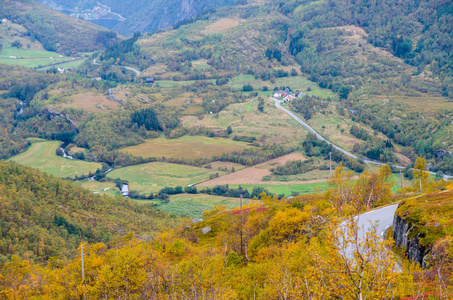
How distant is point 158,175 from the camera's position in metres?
152

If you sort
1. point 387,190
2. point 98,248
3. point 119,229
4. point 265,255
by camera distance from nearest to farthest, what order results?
point 265,255, point 98,248, point 387,190, point 119,229

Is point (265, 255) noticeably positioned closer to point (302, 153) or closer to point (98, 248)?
point (98, 248)

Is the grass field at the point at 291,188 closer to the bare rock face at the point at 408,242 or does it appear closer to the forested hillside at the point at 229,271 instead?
the forested hillside at the point at 229,271

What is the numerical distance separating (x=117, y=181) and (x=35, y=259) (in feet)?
249

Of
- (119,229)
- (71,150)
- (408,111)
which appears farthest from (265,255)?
(408,111)

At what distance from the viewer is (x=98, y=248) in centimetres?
6644

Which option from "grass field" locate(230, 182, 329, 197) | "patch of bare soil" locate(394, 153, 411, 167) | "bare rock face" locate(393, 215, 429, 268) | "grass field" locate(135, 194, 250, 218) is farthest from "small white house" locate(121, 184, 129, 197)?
"bare rock face" locate(393, 215, 429, 268)

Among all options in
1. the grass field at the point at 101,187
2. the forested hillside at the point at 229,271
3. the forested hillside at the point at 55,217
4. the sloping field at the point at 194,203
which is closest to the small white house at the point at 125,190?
the grass field at the point at 101,187

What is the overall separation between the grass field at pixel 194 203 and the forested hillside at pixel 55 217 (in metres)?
5.58

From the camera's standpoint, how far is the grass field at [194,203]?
122m

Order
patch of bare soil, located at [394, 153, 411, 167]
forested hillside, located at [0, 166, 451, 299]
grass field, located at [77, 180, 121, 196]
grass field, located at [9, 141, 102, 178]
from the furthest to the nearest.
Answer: patch of bare soil, located at [394, 153, 411, 167], grass field, located at [9, 141, 102, 178], grass field, located at [77, 180, 121, 196], forested hillside, located at [0, 166, 451, 299]

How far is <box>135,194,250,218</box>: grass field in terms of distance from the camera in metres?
122

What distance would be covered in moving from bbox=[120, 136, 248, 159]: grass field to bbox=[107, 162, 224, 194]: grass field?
11.0 m

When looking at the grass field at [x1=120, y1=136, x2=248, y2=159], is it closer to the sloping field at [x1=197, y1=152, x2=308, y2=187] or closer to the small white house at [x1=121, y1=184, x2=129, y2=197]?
the sloping field at [x1=197, y1=152, x2=308, y2=187]
